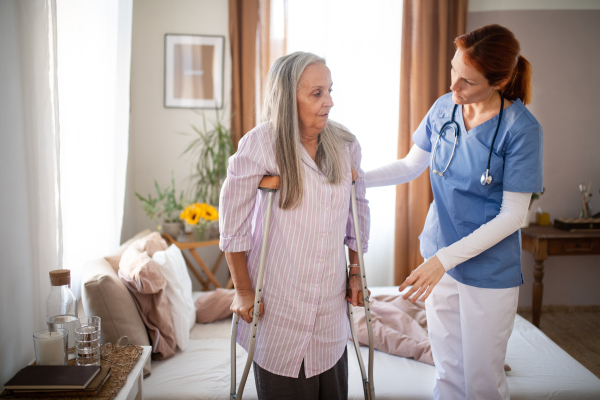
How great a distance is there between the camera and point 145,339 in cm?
197

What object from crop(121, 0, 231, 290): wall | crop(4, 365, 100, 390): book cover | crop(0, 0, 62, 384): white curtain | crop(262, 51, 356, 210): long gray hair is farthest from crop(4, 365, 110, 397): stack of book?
crop(121, 0, 231, 290): wall

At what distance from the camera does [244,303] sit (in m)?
1.41

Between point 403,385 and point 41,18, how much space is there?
207 cm

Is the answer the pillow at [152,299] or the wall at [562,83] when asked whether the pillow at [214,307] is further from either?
the wall at [562,83]

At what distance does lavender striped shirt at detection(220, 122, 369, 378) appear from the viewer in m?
1.35

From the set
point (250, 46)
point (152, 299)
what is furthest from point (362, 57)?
point (152, 299)

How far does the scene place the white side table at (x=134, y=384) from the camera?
55.3 inches

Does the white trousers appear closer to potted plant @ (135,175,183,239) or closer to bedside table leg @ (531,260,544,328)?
bedside table leg @ (531,260,544,328)

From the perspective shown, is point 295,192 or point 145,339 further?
point 145,339

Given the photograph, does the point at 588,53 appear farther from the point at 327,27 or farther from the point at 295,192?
the point at 295,192

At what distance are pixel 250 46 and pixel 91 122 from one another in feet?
5.96

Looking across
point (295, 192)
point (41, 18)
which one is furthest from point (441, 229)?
point (41, 18)

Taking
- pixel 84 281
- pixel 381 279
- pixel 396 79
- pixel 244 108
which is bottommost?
pixel 381 279

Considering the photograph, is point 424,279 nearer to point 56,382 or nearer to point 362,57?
point 56,382
